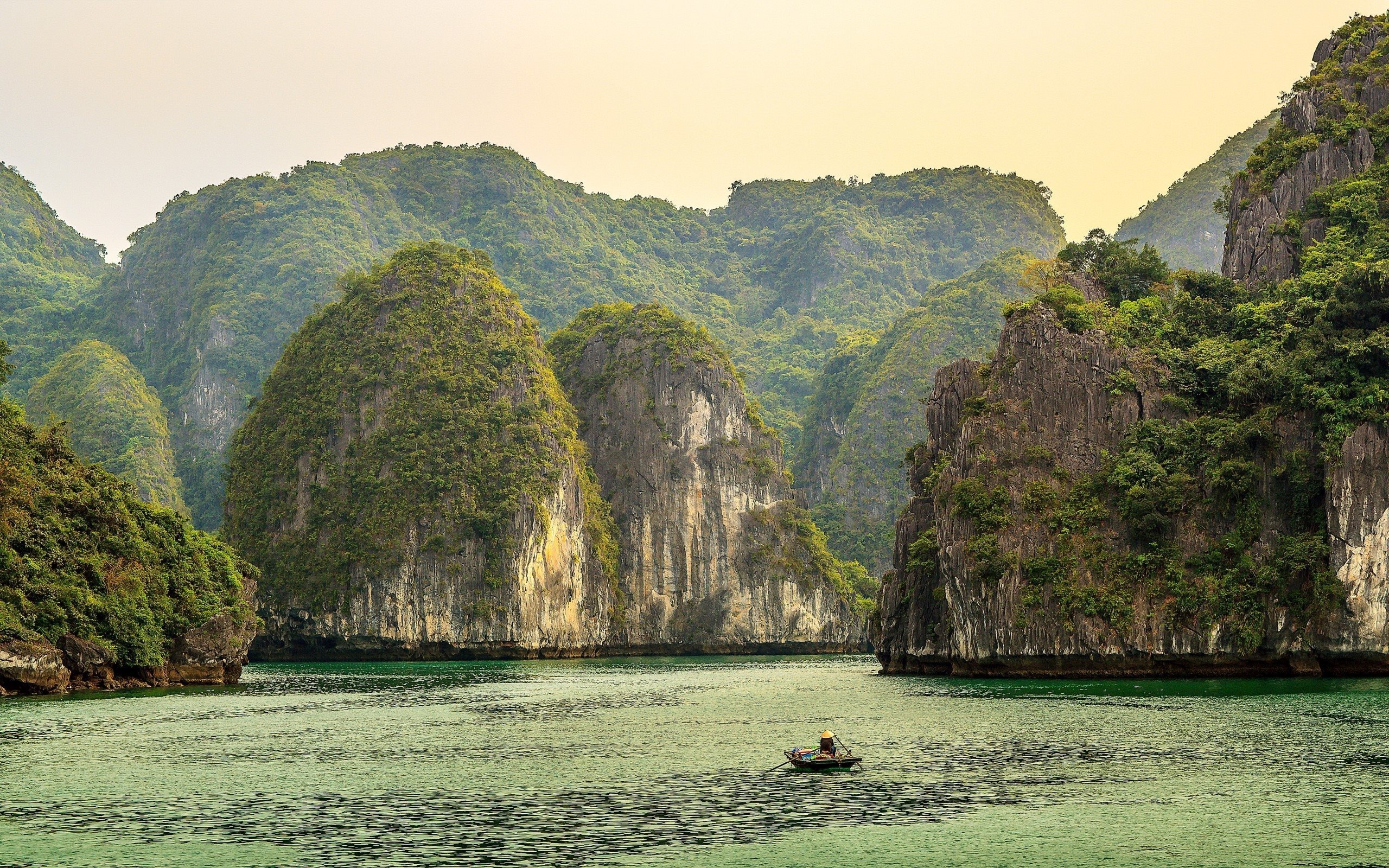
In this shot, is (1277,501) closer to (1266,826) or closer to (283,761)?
(1266,826)

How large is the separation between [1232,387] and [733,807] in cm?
3819

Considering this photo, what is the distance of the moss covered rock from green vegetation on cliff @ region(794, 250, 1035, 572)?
41.4 metres

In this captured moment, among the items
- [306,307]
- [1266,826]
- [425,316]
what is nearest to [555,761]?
[1266,826]

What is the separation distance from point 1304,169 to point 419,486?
204 feet

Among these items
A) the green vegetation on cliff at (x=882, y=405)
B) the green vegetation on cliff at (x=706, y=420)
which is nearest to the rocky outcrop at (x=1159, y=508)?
the green vegetation on cliff at (x=706, y=420)

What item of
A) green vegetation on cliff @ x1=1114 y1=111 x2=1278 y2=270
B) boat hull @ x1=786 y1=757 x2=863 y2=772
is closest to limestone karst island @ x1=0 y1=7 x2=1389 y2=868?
boat hull @ x1=786 y1=757 x2=863 y2=772

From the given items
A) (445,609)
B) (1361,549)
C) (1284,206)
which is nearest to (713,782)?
(1361,549)

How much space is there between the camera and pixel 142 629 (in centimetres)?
5653

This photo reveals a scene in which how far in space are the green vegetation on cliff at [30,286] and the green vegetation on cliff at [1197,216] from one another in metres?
145

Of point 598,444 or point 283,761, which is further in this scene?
point 598,444

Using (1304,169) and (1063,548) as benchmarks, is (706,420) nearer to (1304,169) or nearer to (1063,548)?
(1304,169)

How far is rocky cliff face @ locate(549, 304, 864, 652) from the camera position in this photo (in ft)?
388

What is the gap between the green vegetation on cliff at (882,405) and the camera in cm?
14788

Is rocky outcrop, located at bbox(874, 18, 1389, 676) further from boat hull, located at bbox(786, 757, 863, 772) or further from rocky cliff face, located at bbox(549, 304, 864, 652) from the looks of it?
rocky cliff face, located at bbox(549, 304, 864, 652)
